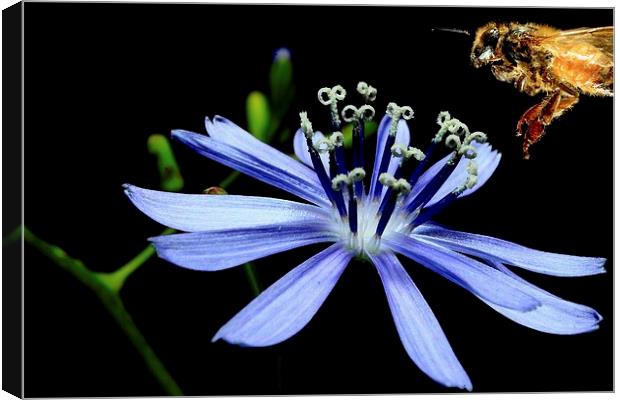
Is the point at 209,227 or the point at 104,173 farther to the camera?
the point at 104,173

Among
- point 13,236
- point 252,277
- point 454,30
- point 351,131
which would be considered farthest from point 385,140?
point 13,236

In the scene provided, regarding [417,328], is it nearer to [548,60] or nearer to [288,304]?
[288,304]

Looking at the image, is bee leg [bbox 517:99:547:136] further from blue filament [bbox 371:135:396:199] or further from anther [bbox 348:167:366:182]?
anther [bbox 348:167:366:182]

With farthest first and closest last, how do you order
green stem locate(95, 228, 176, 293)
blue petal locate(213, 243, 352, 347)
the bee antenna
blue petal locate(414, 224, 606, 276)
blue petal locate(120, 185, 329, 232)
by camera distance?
1. the bee antenna
2. green stem locate(95, 228, 176, 293)
3. blue petal locate(414, 224, 606, 276)
4. blue petal locate(120, 185, 329, 232)
5. blue petal locate(213, 243, 352, 347)

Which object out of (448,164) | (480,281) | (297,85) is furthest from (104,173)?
(480,281)

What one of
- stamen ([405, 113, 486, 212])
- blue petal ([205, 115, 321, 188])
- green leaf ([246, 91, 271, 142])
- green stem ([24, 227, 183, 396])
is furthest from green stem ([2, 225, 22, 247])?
stamen ([405, 113, 486, 212])

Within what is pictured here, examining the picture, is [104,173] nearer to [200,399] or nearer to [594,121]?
[200,399]

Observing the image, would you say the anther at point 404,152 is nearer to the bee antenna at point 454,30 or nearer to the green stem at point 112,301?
the bee antenna at point 454,30
